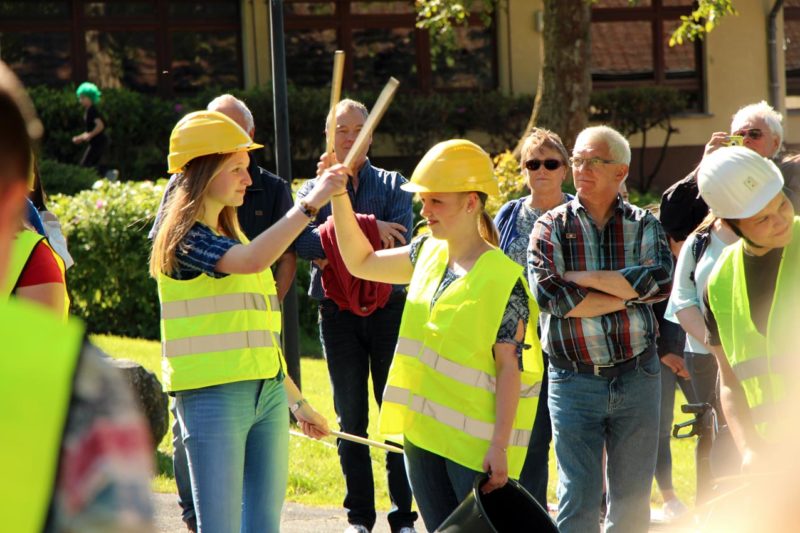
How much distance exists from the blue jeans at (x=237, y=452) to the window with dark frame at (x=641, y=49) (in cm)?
1838

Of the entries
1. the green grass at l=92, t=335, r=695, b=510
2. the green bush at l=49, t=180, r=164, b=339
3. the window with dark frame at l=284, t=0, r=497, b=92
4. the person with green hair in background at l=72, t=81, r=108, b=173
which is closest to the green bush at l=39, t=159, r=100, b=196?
the person with green hair in background at l=72, t=81, r=108, b=173

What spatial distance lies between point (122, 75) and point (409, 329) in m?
17.0

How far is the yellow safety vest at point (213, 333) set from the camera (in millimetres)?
4289

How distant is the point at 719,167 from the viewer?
4109 millimetres

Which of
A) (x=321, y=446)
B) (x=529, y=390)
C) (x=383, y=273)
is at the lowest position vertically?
(x=321, y=446)

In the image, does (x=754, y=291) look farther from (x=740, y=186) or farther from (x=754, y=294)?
(x=740, y=186)

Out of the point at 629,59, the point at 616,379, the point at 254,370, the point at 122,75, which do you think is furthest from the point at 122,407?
the point at 629,59

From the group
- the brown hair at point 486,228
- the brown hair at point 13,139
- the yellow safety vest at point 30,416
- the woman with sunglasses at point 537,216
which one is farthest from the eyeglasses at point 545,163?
the yellow safety vest at point 30,416

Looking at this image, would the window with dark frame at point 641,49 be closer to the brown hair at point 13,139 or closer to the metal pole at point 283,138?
the metal pole at point 283,138

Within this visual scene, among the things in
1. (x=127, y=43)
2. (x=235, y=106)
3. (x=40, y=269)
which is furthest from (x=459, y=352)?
(x=127, y=43)

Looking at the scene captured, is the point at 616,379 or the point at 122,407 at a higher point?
the point at 122,407

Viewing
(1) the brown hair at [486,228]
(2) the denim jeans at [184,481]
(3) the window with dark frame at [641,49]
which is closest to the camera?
(1) the brown hair at [486,228]

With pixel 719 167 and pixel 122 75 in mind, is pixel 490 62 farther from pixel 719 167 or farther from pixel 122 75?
pixel 719 167

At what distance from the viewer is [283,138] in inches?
307
